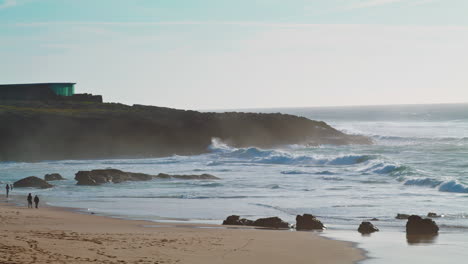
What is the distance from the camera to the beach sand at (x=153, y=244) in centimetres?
1542

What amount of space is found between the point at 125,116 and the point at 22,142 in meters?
12.8

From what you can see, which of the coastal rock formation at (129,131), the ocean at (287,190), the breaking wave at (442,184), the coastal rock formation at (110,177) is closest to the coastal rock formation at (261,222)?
the ocean at (287,190)

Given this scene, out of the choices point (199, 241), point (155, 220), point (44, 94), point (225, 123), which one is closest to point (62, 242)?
point (199, 241)

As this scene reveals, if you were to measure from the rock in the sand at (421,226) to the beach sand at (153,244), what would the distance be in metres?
2.79

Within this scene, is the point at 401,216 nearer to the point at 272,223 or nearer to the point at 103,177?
the point at 272,223

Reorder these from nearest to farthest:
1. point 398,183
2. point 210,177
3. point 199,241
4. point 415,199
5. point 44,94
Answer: point 199,241 < point 415,199 < point 398,183 < point 210,177 < point 44,94

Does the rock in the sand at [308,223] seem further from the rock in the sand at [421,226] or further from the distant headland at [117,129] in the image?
the distant headland at [117,129]

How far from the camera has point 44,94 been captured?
87250mm

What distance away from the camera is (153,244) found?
17.7m

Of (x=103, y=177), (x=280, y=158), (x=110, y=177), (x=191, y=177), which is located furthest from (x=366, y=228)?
(x=280, y=158)

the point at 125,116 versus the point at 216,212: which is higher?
the point at 125,116

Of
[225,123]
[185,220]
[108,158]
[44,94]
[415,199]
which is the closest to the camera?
[185,220]

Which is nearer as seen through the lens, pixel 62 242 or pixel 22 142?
pixel 62 242

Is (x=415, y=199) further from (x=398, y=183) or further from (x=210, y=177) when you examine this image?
(x=210, y=177)
